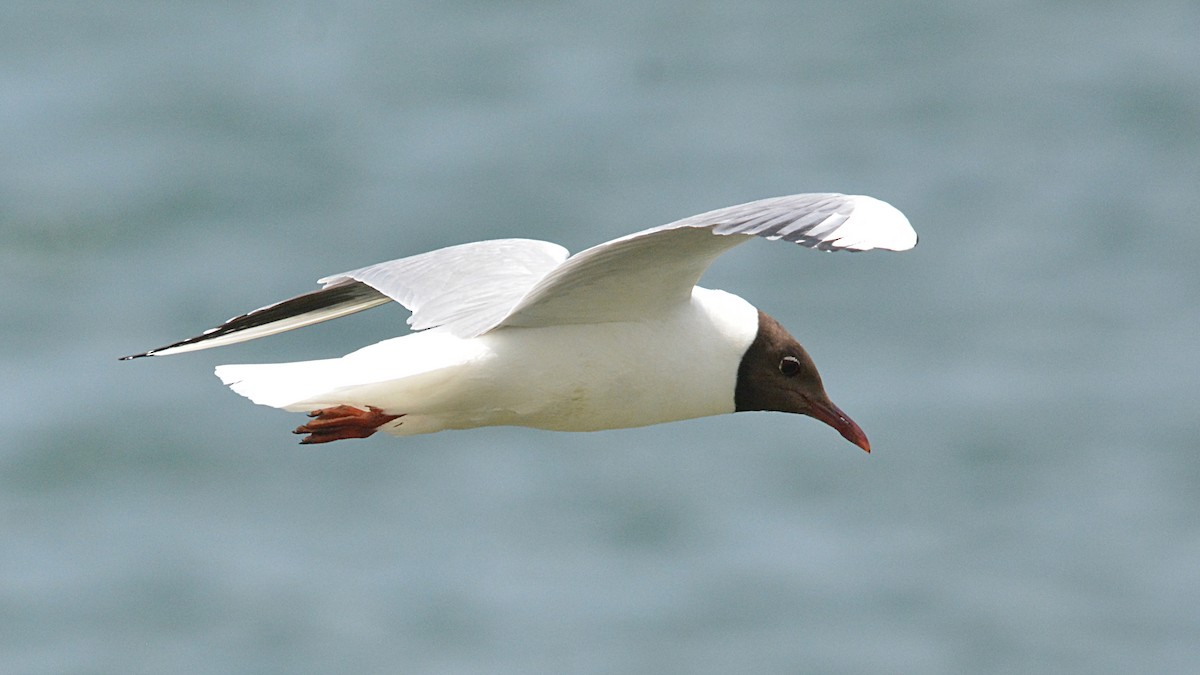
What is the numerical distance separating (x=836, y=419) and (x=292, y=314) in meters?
1.73

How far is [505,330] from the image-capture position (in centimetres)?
509

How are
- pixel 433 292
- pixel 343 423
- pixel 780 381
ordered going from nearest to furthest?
pixel 343 423 < pixel 433 292 < pixel 780 381

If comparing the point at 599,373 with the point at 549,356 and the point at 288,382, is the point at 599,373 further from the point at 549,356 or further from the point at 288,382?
the point at 288,382

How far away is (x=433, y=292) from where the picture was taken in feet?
17.4

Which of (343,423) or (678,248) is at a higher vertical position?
(678,248)

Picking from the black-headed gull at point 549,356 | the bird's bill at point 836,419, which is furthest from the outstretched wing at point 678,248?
the bird's bill at point 836,419

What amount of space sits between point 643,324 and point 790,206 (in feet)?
2.82

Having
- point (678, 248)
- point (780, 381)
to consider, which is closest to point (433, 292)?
point (678, 248)

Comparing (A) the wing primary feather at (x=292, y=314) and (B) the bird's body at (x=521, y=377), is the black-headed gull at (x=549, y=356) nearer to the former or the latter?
(B) the bird's body at (x=521, y=377)

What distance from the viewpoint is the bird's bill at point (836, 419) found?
18.7 feet

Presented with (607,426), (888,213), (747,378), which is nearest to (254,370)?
(607,426)

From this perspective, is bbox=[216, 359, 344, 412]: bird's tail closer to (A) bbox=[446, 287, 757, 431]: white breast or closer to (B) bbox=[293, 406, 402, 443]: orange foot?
(B) bbox=[293, 406, 402, 443]: orange foot

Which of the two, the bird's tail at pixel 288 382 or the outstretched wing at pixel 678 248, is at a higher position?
the outstretched wing at pixel 678 248

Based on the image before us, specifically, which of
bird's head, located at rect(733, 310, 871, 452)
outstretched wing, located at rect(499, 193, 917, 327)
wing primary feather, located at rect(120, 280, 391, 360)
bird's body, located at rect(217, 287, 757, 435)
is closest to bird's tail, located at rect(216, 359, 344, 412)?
bird's body, located at rect(217, 287, 757, 435)
